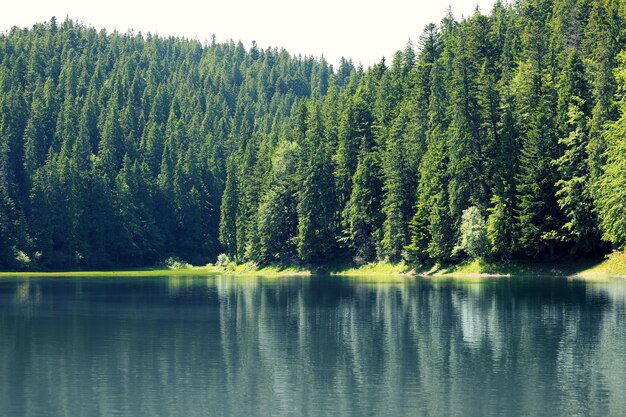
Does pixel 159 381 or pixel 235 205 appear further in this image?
pixel 235 205

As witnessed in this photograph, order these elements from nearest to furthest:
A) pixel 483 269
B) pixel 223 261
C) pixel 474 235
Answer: pixel 474 235
pixel 483 269
pixel 223 261

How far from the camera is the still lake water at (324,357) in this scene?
3288 cm

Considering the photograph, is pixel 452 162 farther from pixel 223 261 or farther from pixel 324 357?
pixel 324 357

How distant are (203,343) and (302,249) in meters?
83.8

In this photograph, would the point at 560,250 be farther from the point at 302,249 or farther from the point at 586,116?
the point at 302,249

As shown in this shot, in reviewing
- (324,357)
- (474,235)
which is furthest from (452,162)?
(324,357)

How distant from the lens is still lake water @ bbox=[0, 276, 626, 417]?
3288cm

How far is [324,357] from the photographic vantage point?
4353cm

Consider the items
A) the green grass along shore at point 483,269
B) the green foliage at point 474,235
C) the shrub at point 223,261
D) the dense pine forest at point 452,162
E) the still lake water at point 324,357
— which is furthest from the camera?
the shrub at point 223,261

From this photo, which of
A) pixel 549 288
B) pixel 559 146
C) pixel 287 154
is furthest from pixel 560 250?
pixel 287 154

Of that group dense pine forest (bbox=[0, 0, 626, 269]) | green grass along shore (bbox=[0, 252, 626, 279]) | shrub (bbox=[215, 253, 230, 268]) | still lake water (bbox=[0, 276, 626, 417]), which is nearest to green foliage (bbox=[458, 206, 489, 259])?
dense pine forest (bbox=[0, 0, 626, 269])

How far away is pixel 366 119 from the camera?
139125mm

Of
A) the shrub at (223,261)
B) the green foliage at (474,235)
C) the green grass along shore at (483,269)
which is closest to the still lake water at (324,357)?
the green grass along shore at (483,269)

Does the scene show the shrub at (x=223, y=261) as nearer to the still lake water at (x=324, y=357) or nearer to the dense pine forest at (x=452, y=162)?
the dense pine forest at (x=452, y=162)
